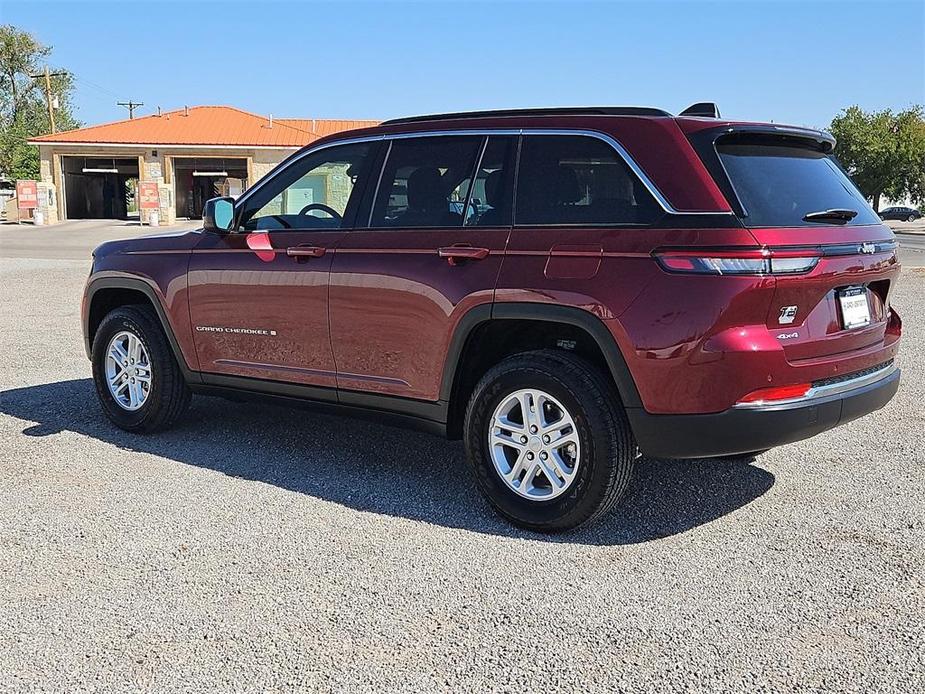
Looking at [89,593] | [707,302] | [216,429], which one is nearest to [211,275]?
[216,429]

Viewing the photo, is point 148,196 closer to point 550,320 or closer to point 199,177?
point 199,177

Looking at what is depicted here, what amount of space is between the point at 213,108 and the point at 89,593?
176ft

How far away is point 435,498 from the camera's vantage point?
4.70m

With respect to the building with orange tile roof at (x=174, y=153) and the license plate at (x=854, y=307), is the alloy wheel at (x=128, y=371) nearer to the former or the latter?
the license plate at (x=854, y=307)

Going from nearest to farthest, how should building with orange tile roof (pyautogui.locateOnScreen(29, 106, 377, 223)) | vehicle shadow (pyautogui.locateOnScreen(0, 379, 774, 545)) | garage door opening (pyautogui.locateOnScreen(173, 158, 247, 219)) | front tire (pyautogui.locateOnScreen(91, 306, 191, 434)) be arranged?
vehicle shadow (pyautogui.locateOnScreen(0, 379, 774, 545)) < front tire (pyautogui.locateOnScreen(91, 306, 191, 434)) < building with orange tile roof (pyautogui.locateOnScreen(29, 106, 377, 223)) < garage door opening (pyautogui.locateOnScreen(173, 158, 247, 219))

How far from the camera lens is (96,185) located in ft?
181

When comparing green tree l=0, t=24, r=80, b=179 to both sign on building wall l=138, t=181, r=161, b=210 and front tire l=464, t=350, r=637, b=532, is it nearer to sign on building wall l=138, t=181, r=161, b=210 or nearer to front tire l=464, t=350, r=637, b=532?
sign on building wall l=138, t=181, r=161, b=210

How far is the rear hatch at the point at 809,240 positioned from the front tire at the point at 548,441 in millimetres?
804

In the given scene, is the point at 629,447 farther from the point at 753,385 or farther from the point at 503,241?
the point at 503,241

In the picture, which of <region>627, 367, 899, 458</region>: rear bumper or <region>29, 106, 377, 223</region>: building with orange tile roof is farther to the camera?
<region>29, 106, 377, 223</region>: building with orange tile roof

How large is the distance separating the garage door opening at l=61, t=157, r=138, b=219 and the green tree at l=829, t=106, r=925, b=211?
147 feet

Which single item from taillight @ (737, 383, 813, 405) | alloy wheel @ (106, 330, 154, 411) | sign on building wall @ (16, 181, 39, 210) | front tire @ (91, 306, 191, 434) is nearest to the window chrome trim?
taillight @ (737, 383, 813, 405)

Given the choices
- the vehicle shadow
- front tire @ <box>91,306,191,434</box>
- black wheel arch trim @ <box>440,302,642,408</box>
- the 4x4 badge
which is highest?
the 4x4 badge

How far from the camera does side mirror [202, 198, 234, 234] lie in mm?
5289
